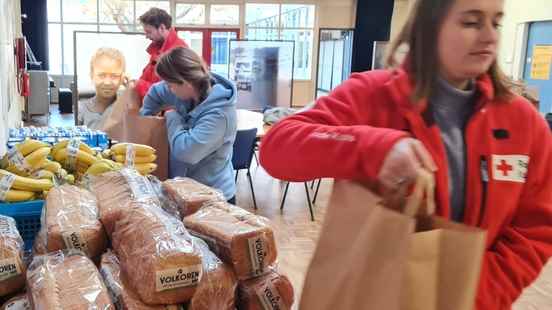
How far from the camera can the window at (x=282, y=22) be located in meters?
13.0

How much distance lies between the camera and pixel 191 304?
112cm

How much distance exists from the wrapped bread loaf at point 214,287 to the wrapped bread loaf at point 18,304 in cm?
35

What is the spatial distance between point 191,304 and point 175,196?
449 mm

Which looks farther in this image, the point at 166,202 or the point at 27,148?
the point at 27,148

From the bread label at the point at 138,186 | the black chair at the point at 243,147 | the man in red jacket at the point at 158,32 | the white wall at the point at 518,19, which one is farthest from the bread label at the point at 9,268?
the white wall at the point at 518,19

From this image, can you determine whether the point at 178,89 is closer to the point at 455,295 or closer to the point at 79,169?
the point at 79,169

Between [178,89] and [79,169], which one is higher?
[178,89]

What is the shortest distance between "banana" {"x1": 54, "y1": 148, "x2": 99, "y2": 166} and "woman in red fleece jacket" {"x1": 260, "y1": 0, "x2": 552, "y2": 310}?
3.83 ft

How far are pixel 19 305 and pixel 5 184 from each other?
54 centimetres

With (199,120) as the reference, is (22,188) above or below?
below

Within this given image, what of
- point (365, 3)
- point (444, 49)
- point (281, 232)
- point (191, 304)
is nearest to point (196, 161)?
point (191, 304)

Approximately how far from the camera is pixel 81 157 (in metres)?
1.91


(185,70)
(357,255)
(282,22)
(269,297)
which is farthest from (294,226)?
(282,22)

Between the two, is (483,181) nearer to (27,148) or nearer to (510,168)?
(510,168)
